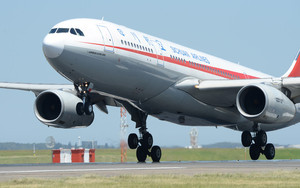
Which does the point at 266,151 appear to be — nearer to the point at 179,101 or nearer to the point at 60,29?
the point at 179,101

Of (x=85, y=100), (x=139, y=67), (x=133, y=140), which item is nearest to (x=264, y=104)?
(x=139, y=67)

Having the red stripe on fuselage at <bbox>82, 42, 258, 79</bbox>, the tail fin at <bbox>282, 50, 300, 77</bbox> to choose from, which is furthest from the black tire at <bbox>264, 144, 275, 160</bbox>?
the tail fin at <bbox>282, 50, 300, 77</bbox>

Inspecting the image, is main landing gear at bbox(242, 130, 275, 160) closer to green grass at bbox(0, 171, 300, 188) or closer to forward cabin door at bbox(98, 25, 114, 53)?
forward cabin door at bbox(98, 25, 114, 53)

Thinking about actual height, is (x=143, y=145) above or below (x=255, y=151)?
above

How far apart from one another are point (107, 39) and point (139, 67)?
2364mm

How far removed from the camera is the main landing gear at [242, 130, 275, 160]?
34.3 m

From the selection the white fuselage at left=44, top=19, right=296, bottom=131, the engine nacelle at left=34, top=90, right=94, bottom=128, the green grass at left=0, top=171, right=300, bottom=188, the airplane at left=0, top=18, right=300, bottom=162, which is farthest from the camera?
the engine nacelle at left=34, top=90, right=94, bottom=128

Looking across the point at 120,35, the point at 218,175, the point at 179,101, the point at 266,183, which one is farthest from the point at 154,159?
the point at 266,183

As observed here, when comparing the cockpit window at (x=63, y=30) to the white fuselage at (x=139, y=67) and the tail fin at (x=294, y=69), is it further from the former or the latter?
the tail fin at (x=294, y=69)

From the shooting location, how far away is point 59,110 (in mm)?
31594

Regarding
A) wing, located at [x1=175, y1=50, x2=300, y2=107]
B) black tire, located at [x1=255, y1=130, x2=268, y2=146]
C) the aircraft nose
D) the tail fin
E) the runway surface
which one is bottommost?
the runway surface

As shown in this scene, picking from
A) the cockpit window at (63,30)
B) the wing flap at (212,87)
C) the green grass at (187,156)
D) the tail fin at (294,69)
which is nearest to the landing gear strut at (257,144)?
the wing flap at (212,87)

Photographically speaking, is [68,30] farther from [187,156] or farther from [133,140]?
[187,156]

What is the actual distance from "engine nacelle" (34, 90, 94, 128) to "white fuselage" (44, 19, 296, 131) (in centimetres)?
312
